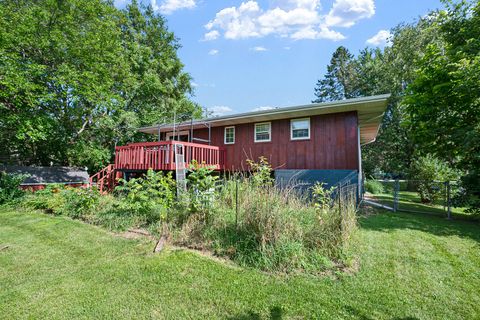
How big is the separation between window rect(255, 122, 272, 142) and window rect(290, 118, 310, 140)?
3.32ft

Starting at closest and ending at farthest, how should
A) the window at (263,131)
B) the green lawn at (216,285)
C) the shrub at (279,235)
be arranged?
the green lawn at (216,285) → the shrub at (279,235) → the window at (263,131)

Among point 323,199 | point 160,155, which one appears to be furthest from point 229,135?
point 323,199

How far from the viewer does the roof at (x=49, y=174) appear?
1179 centimetres

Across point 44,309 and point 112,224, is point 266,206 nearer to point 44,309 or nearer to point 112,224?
point 44,309

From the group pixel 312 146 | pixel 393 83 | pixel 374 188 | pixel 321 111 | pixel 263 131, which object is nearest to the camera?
pixel 321 111

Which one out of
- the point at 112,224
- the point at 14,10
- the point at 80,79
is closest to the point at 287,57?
the point at 80,79

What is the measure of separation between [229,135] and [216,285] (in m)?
8.30

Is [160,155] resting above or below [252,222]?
above

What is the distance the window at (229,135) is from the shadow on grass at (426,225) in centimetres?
636

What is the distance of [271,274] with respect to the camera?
315cm

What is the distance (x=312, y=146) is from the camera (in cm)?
858

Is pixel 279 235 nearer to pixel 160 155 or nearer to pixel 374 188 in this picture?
pixel 160 155

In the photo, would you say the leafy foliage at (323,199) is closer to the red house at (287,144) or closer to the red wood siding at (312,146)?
the red house at (287,144)

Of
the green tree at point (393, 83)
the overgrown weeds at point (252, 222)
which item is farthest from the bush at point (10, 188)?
the green tree at point (393, 83)
